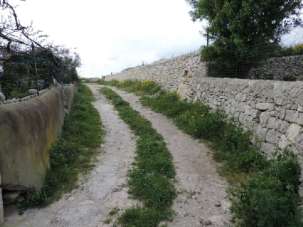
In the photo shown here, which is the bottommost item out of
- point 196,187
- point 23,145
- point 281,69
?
point 196,187

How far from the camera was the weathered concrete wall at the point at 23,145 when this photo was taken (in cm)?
342

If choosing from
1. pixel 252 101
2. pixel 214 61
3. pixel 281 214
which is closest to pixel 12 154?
pixel 281 214

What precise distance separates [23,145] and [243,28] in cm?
770

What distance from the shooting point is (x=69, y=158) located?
539cm

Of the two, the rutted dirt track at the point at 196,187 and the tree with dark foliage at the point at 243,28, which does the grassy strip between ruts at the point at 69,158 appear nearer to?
the rutted dirt track at the point at 196,187

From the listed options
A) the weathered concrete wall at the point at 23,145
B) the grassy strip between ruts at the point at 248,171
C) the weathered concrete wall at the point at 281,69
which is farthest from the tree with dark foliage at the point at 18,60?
the weathered concrete wall at the point at 281,69

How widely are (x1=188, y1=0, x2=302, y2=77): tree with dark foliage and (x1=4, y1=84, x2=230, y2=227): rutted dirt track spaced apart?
4.32m

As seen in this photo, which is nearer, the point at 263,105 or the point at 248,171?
the point at 248,171

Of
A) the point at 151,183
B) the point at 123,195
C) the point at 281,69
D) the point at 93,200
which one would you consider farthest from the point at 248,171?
the point at 281,69

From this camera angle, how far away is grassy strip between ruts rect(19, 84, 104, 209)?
3944mm

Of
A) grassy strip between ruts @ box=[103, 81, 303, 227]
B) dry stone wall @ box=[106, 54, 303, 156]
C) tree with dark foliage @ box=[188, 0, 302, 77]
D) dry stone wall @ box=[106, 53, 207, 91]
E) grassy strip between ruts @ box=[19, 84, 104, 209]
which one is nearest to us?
grassy strip between ruts @ box=[103, 81, 303, 227]

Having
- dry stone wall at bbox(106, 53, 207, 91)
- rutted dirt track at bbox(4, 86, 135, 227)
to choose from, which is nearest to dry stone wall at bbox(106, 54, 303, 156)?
dry stone wall at bbox(106, 53, 207, 91)

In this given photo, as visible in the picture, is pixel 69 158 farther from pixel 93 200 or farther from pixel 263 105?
pixel 263 105

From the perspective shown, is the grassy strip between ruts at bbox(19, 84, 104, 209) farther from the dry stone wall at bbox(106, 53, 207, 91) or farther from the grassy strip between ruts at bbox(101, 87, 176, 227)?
the dry stone wall at bbox(106, 53, 207, 91)
